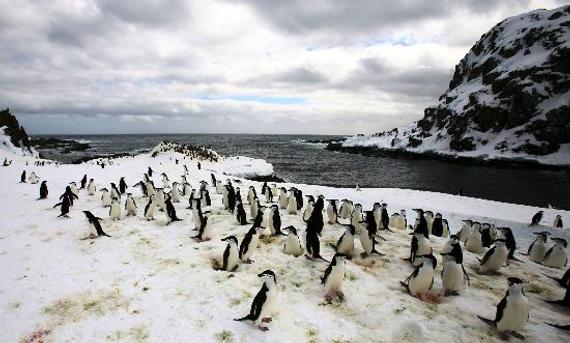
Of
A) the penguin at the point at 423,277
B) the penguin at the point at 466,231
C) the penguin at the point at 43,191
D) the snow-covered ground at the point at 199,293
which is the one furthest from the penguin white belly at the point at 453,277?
the penguin at the point at 43,191

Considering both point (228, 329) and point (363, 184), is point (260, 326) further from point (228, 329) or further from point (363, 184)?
point (363, 184)

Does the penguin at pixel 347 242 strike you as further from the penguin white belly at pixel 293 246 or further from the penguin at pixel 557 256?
the penguin at pixel 557 256

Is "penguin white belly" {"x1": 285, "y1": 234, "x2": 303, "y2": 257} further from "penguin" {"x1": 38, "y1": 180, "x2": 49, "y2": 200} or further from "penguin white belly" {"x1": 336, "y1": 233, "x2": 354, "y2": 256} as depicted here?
"penguin" {"x1": 38, "y1": 180, "x2": 49, "y2": 200}

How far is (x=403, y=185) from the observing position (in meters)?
47.6

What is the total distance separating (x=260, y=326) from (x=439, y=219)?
11.0 metres

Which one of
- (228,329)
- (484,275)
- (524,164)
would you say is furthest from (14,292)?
(524,164)

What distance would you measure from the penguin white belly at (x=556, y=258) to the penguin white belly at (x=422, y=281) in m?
6.74

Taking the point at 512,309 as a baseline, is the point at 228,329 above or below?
below

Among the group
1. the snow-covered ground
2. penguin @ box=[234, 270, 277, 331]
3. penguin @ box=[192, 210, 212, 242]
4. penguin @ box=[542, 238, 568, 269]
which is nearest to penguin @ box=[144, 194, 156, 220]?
the snow-covered ground

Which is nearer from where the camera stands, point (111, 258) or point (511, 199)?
point (111, 258)

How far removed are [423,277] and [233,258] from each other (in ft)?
15.6

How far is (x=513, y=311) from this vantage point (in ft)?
24.8

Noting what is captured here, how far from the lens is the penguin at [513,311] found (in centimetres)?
751

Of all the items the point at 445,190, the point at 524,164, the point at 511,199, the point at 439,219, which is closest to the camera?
the point at 439,219
